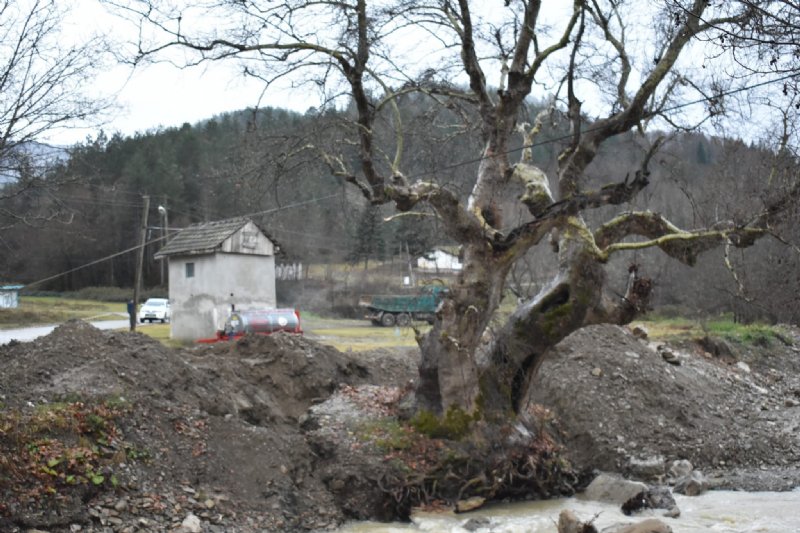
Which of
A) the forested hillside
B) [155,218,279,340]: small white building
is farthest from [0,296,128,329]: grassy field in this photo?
[155,218,279,340]: small white building

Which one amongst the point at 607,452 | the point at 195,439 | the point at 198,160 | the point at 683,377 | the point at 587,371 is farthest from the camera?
the point at 198,160

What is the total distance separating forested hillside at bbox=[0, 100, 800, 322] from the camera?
1337 centimetres

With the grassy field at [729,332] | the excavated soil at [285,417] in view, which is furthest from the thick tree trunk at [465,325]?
the grassy field at [729,332]

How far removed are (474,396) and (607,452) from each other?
4153 millimetres

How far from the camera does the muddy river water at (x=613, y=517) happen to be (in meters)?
11.6

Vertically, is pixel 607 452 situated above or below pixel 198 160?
below

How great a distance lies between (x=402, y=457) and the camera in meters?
13.4

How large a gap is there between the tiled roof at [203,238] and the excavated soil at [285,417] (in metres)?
11.9

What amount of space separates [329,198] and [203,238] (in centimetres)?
752

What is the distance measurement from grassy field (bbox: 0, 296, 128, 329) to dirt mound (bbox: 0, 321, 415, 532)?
1004 inches

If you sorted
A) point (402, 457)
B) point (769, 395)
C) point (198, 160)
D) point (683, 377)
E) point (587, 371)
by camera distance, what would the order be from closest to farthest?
point (402, 457), point (587, 371), point (683, 377), point (769, 395), point (198, 160)

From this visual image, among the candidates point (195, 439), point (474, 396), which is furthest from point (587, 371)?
point (195, 439)

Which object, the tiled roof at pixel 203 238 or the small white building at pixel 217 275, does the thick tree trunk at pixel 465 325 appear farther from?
the tiled roof at pixel 203 238

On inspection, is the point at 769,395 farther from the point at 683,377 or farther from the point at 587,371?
the point at 587,371
